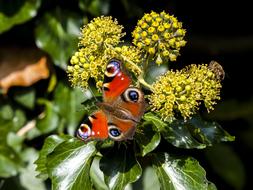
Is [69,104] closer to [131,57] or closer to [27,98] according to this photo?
[27,98]

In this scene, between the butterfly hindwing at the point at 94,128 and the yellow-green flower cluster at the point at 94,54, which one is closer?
the butterfly hindwing at the point at 94,128

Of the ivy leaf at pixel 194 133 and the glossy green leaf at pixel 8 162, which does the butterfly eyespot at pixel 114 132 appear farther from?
the glossy green leaf at pixel 8 162

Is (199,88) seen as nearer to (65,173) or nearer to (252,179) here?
(65,173)

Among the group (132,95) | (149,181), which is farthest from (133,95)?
(149,181)

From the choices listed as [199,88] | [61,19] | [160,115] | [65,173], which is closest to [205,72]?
[199,88]

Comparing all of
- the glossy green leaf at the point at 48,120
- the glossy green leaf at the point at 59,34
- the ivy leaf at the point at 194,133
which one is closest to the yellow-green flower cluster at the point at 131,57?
the ivy leaf at the point at 194,133

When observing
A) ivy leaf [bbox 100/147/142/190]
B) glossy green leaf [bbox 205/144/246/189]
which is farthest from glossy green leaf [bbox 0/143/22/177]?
ivy leaf [bbox 100/147/142/190]

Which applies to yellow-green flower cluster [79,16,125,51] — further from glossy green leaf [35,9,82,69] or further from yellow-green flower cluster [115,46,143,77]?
glossy green leaf [35,9,82,69]
